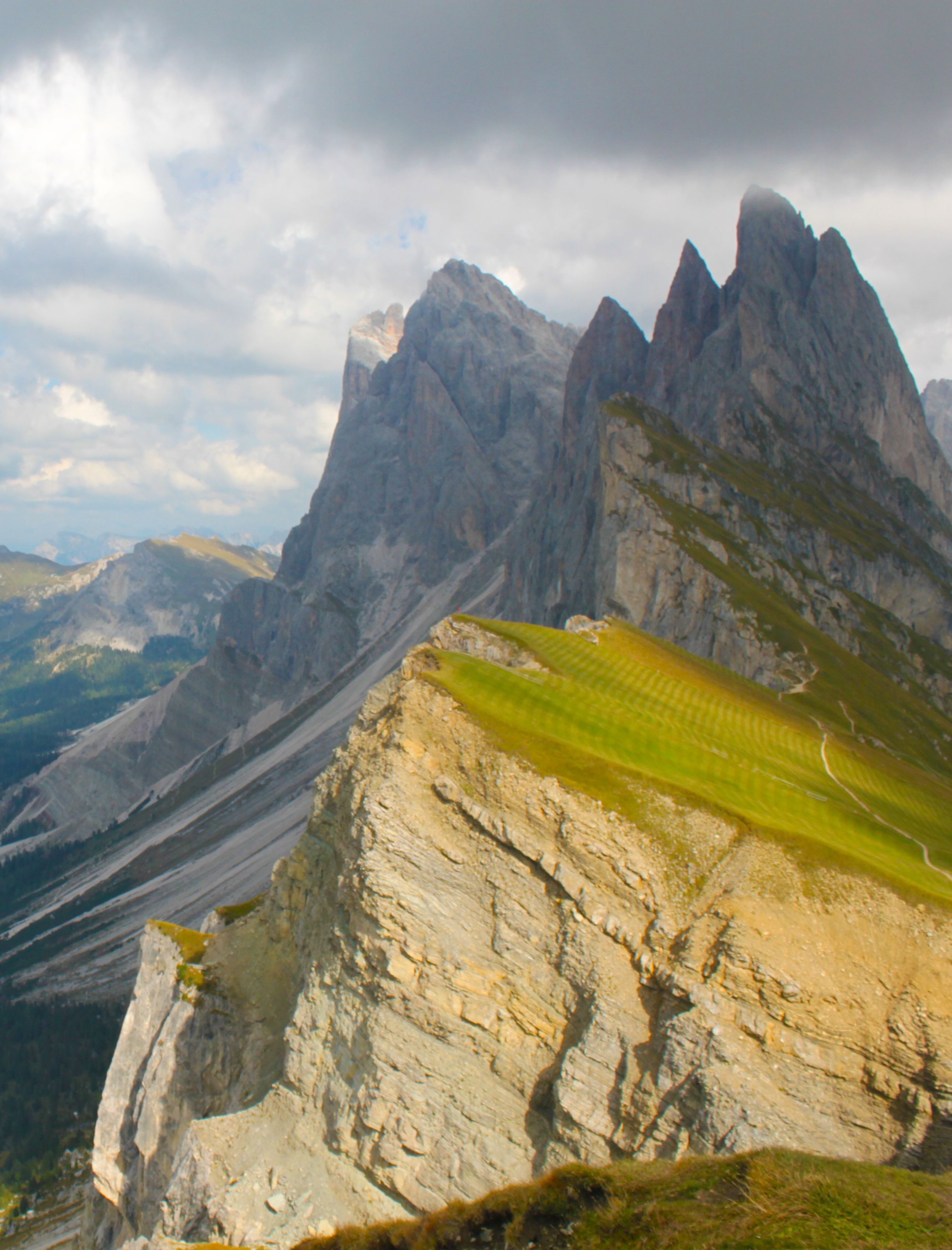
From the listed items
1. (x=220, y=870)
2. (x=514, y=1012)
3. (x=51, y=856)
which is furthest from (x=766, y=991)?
(x=51, y=856)

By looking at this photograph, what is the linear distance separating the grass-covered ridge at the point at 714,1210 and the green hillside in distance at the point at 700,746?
826 centimetres

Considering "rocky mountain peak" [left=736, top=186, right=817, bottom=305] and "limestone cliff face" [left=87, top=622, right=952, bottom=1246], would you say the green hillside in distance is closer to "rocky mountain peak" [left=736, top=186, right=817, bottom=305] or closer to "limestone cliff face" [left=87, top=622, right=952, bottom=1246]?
"limestone cliff face" [left=87, top=622, right=952, bottom=1246]

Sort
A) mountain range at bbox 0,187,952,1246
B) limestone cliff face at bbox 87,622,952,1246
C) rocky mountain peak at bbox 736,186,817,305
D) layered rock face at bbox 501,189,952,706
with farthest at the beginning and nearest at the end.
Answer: rocky mountain peak at bbox 736,186,817,305 → layered rock face at bbox 501,189,952,706 → mountain range at bbox 0,187,952,1246 → limestone cliff face at bbox 87,622,952,1246

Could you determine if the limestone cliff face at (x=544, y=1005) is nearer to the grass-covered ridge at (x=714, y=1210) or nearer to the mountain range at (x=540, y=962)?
the mountain range at (x=540, y=962)

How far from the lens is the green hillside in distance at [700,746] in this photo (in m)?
21.5

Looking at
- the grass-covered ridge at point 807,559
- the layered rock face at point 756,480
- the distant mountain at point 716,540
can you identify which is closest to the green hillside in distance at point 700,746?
the grass-covered ridge at point 807,559

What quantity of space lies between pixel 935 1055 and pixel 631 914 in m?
7.02

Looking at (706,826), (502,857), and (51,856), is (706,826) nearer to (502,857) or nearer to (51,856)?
(502,857)

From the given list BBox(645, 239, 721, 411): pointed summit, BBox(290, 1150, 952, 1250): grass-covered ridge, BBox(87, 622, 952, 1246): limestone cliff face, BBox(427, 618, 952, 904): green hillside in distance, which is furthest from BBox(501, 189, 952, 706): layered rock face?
BBox(290, 1150, 952, 1250): grass-covered ridge

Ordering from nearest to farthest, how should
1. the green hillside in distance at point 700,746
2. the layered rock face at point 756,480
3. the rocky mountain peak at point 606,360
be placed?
the green hillside in distance at point 700,746, the layered rock face at point 756,480, the rocky mountain peak at point 606,360

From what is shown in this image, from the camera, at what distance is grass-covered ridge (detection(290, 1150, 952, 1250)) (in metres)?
10.4

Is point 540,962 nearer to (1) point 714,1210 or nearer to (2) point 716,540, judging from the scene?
(1) point 714,1210

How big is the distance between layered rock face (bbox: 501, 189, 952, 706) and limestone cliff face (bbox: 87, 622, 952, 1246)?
50957 millimetres

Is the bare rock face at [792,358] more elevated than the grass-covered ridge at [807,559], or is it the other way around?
the bare rock face at [792,358]
